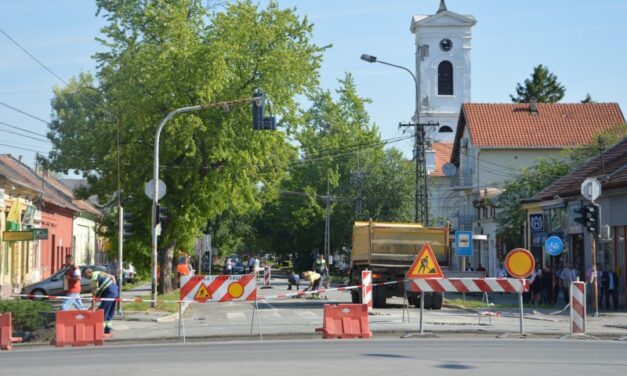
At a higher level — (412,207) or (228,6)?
(228,6)

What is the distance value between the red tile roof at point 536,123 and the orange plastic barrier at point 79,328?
54.5 m

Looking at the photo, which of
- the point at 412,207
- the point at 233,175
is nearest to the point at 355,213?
the point at 412,207

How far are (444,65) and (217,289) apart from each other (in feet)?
238

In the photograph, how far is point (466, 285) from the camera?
2398cm

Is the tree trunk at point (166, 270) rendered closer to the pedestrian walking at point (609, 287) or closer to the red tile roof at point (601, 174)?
the red tile roof at point (601, 174)

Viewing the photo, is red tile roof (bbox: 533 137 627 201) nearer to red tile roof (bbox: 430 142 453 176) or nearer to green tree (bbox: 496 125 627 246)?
green tree (bbox: 496 125 627 246)

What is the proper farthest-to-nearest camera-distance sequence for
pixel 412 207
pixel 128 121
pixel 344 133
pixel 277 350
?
pixel 344 133 < pixel 412 207 < pixel 128 121 < pixel 277 350

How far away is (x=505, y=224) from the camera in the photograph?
59344mm

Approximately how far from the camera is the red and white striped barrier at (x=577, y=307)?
22.8 meters

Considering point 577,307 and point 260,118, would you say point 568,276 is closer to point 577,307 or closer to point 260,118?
point 260,118

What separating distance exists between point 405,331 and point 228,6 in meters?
24.2

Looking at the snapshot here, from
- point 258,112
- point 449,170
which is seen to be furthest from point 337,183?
point 258,112

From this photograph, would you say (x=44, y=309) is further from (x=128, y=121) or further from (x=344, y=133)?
(x=344, y=133)

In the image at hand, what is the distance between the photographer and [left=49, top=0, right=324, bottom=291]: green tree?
41688 millimetres
